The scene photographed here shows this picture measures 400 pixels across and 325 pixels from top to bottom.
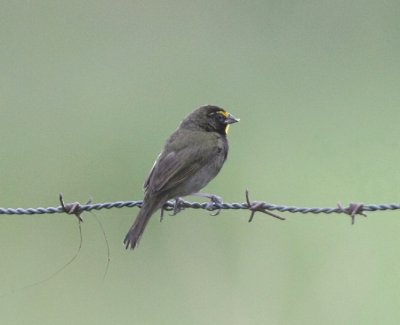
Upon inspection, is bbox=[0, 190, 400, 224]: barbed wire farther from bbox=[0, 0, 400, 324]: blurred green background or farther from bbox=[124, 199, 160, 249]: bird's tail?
bbox=[0, 0, 400, 324]: blurred green background

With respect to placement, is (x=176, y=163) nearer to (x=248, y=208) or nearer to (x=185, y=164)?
(x=185, y=164)

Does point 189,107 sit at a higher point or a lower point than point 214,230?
higher

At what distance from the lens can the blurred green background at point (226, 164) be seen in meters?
9.77

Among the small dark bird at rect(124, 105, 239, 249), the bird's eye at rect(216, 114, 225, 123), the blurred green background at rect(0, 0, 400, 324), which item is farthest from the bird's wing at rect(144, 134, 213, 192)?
the blurred green background at rect(0, 0, 400, 324)

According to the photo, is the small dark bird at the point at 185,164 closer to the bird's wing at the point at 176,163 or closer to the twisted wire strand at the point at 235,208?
the bird's wing at the point at 176,163

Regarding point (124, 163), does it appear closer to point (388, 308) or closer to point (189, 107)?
point (189, 107)

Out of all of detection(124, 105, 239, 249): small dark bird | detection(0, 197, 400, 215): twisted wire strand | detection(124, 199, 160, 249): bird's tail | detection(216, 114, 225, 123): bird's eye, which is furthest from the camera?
detection(216, 114, 225, 123): bird's eye

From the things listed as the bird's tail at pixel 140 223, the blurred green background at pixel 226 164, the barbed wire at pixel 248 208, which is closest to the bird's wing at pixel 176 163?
the bird's tail at pixel 140 223

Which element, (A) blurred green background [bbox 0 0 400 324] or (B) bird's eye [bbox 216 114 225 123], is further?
(A) blurred green background [bbox 0 0 400 324]

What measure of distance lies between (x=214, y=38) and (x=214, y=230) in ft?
21.2

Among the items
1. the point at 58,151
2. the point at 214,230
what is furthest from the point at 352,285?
the point at 58,151

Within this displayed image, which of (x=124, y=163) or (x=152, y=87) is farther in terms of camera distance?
(x=152, y=87)

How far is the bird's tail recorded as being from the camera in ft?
26.0

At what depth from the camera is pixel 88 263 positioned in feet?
33.6
